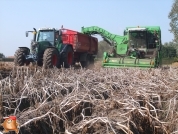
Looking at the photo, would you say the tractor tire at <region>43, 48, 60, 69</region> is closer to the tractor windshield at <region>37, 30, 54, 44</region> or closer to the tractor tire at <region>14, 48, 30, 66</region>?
the tractor tire at <region>14, 48, 30, 66</region>

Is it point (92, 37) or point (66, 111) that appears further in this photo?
point (92, 37)

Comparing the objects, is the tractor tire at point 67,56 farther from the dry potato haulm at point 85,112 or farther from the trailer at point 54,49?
the dry potato haulm at point 85,112

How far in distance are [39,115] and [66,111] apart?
33 centimetres

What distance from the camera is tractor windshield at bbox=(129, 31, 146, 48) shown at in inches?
634

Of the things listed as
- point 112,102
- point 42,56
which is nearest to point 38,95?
point 112,102

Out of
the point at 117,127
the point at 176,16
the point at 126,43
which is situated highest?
the point at 176,16

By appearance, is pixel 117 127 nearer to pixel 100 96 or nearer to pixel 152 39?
pixel 100 96

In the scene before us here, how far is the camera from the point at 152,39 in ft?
52.9

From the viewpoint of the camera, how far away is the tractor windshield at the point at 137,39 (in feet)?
52.9

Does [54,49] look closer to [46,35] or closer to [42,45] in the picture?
[42,45]

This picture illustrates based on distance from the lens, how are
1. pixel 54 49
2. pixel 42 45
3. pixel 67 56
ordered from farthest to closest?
1. pixel 67 56
2. pixel 42 45
3. pixel 54 49

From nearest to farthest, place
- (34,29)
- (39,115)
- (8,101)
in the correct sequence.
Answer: (39,115) < (8,101) < (34,29)

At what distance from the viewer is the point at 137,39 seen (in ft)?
53.5

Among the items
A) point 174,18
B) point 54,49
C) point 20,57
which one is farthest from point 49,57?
point 174,18
